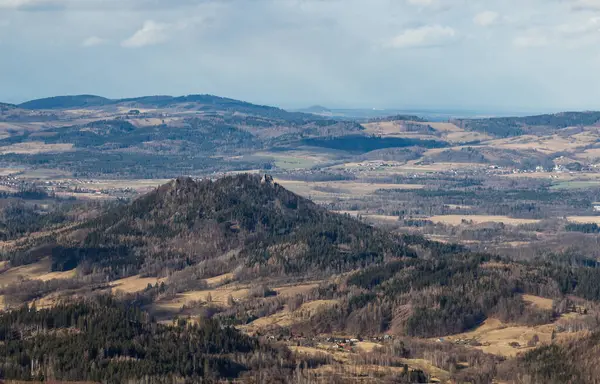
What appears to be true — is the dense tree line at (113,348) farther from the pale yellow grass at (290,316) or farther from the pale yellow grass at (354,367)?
the pale yellow grass at (290,316)

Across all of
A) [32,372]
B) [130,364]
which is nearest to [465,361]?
[130,364]

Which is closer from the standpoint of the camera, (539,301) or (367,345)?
(367,345)

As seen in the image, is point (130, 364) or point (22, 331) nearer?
point (130, 364)

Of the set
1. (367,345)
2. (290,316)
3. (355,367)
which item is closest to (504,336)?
(367,345)

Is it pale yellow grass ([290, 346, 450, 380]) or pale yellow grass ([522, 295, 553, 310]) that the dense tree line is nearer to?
pale yellow grass ([290, 346, 450, 380])

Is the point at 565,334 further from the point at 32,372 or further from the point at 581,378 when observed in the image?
the point at 32,372

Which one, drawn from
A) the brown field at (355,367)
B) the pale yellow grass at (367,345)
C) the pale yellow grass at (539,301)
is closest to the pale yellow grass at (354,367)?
the brown field at (355,367)

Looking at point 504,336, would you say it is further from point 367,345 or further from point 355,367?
point 355,367

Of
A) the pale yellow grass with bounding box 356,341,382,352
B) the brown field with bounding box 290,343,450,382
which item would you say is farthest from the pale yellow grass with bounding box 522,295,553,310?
the brown field with bounding box 290,343,450,382
